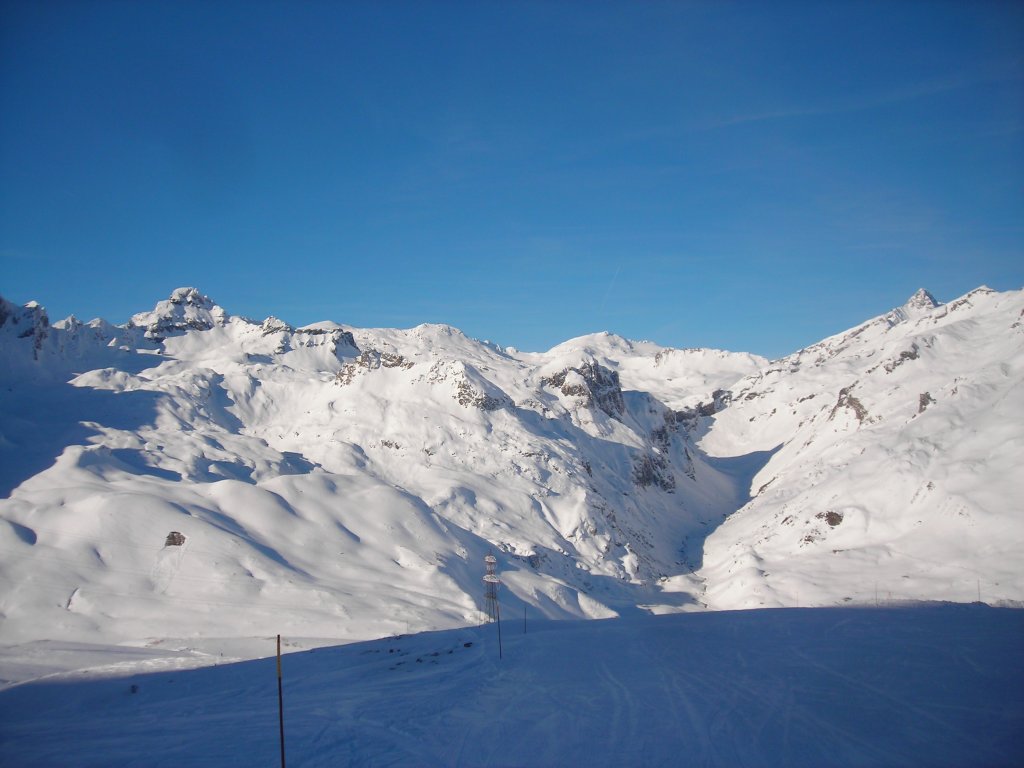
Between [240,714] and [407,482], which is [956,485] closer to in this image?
[407,482]

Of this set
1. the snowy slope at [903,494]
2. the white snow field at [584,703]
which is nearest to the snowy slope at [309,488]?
the snowy slope at [903,494]

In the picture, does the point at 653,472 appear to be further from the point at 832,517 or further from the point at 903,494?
the point at 903,494

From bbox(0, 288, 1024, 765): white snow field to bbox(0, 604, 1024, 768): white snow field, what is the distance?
0.16 metres

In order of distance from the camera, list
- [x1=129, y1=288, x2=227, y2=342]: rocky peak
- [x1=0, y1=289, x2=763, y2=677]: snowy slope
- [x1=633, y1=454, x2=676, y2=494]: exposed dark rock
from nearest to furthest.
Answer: [x1=0, y1=289, x2=763, y2=677]: snowy slope → [x1=633, y1=454, x2=676, y2=494]: exposed dark rock → [x1=129, y1=288, x2=227, y2=342]: rocky peak

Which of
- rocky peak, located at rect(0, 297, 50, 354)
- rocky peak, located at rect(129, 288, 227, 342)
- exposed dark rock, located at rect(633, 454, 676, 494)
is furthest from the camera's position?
rocky peak, located at rect(129, 288, 227, 342)

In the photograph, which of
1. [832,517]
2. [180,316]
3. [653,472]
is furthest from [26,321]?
[832,517]

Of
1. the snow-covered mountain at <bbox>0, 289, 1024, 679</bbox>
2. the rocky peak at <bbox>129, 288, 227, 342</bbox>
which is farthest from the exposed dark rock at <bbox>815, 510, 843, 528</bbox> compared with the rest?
the rocky peak at <bbox>129, 288, 227, 342</bbox>

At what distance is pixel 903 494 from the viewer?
3083 inches

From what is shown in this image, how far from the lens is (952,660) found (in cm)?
2452

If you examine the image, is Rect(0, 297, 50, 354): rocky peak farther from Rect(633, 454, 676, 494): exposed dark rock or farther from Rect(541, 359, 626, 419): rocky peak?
Rect(633, 454, 676, 494): exposed dark rock

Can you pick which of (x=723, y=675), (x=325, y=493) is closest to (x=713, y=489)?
(x=325, y=493)

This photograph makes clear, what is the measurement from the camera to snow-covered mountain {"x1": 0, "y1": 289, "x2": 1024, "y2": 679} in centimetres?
5509

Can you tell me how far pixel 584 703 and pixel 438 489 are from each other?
6602cm

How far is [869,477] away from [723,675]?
7050 centimetres
